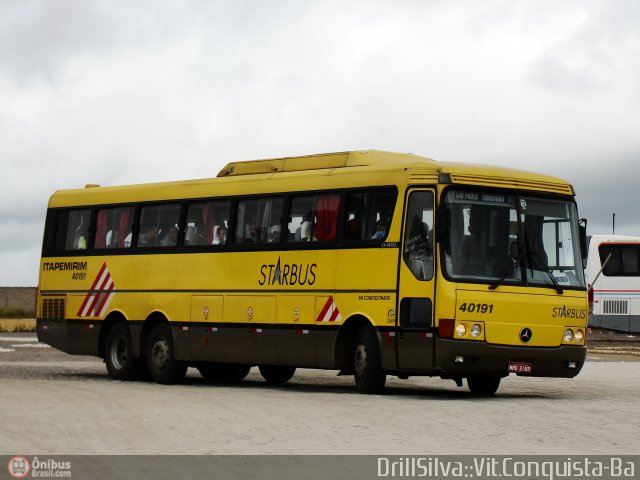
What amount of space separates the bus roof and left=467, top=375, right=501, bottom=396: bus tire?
305cm

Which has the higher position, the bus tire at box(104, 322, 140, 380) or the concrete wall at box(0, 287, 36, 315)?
the concrete wall at box(0, 287, 36, 315)

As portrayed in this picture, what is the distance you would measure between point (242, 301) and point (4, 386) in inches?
158

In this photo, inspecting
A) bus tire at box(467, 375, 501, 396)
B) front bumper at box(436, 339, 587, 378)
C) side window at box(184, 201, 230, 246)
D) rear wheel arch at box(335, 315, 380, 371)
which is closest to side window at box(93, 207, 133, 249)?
side window at box(184, 201, 230, 246)

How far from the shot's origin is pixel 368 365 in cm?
2145

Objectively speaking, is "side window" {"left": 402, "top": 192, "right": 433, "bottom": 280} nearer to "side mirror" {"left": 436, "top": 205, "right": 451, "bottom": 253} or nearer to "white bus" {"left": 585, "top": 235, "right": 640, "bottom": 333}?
"side mirror" {"left": 436, "top": 205, "right": 451, "bottom": 253}

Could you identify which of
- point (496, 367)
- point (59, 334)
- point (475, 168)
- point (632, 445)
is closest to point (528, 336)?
point (496, 367)

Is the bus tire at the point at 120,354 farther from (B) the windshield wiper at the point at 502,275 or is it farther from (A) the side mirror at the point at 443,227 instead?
(B) the windshield wiper at the point at 502,275

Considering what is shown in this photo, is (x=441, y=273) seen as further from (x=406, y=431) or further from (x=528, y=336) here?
(x=406, y=431)

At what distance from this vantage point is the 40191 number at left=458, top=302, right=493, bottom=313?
20.4 metres

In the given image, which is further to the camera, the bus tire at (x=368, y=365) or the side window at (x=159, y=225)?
the side window at (x=159, y=225)

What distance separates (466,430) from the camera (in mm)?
15312

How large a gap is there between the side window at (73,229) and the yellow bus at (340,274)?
0.65 feet

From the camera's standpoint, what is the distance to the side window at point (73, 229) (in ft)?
92.6

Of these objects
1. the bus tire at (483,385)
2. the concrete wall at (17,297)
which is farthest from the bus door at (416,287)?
the concrete wall at (17,297)
